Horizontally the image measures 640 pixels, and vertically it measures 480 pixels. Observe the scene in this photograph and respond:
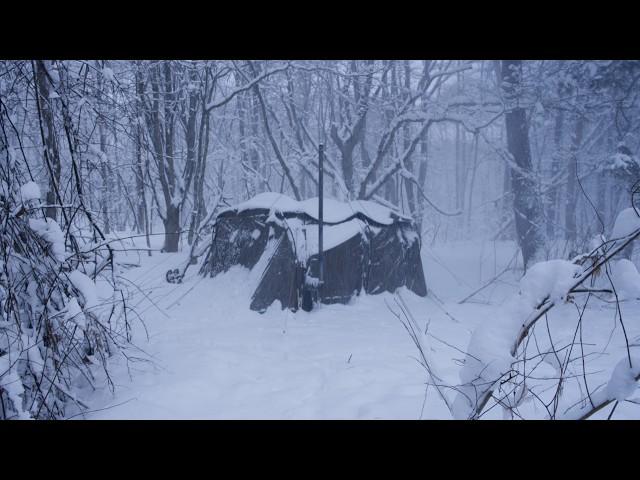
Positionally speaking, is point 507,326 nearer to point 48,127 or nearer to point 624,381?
point 624,381

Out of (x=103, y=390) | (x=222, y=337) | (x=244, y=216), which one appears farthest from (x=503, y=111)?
(x=103, y=390)

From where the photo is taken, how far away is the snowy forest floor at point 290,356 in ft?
7.72

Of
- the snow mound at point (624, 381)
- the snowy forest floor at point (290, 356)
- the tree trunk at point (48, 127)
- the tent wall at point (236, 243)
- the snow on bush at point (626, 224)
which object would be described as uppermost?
the tree trunk at point (48, 127)

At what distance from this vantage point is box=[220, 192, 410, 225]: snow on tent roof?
5.76 m

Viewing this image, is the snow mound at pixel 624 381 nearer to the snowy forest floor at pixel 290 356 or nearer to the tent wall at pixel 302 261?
the snowy forest floor at pixel 290 356

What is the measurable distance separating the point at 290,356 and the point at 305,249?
2.16 m

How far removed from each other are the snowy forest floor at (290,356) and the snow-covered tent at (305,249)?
10.3 inches

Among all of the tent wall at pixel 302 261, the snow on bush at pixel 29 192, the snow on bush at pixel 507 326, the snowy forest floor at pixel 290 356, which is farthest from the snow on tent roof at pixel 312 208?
the snow on bush at pixel 507 326

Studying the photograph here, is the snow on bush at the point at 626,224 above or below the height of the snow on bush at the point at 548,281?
above

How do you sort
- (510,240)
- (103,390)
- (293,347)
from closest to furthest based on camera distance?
(103,390) < (293,347) < (510,240)

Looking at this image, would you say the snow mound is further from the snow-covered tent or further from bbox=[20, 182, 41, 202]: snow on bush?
the snow-covered tent
